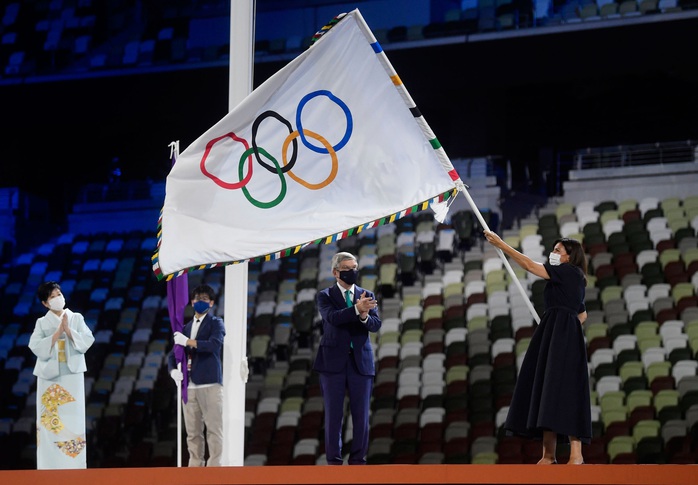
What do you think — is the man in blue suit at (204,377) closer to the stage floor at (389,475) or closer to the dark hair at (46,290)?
the dark hair at (46,290)

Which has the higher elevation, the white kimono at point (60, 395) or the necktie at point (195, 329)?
the necktie at point (195, 329)

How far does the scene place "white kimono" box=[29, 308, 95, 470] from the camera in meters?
4.79

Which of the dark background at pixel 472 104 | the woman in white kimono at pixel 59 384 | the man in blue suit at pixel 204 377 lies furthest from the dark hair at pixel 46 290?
the dark background at pixel 472 104

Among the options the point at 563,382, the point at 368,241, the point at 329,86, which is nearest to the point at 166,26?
the point at 368,241

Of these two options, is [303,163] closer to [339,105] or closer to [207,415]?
[339,105]

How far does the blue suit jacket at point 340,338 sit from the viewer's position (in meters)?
4.45

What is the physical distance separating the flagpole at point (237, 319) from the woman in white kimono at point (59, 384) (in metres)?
0.65

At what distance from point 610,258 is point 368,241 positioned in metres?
2.91

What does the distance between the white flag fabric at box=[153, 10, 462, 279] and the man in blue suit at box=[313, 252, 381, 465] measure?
268 mm

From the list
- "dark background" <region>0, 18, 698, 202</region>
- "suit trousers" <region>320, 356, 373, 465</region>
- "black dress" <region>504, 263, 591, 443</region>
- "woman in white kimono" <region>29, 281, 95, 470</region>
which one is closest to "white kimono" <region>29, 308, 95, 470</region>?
"woman in white kimono" <region>29, 281, 95, 470</region>

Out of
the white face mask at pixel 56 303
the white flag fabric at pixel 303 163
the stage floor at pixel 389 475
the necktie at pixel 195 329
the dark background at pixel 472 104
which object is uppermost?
the dark background at pixel 472 104

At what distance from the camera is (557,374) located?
4023 mm

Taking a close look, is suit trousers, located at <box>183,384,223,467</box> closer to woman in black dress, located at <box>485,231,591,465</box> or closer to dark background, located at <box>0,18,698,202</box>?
woman in black dress, located at <box>485,231,591,465</box>

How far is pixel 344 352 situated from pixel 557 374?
3.01ft
